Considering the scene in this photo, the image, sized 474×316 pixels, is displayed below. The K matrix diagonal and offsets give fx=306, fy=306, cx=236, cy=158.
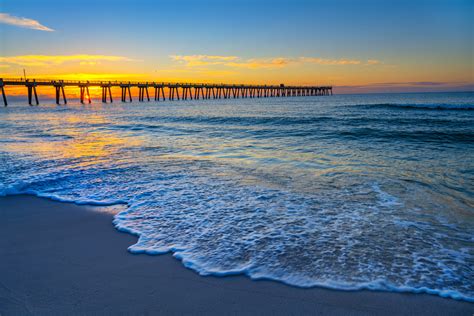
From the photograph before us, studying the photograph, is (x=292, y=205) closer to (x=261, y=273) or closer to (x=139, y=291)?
(x=261, y=273)

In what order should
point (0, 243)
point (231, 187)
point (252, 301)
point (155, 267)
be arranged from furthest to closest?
point (231, 187) → point (0, 243) → point (155, 267) → point (252, 301)

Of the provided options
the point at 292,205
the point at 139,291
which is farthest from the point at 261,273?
the point at 292,205

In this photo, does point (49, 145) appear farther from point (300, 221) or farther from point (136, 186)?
point (300, 221)

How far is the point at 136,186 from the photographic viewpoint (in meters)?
5.72

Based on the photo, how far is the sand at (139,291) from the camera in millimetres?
2369

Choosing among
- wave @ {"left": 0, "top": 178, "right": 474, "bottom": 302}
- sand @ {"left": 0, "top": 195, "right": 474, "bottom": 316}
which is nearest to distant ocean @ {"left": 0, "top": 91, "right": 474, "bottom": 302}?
wave @ {"left": 0, "top": 178, "right": 474, "bottom": 302}

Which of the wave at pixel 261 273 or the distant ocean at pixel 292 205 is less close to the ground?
the distant ocean at pixel 292 205

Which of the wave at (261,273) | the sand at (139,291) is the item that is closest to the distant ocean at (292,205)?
the wave at (261,273)

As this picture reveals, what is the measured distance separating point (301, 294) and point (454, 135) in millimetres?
12972

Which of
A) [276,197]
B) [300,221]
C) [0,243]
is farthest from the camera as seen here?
[276,197]

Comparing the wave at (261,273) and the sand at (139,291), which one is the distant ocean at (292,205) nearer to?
the wave at (261,273)

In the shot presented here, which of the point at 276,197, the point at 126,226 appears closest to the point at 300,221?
the point at 276,197

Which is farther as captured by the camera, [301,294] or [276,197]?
[276,197]

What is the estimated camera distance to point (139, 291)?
261 cm
